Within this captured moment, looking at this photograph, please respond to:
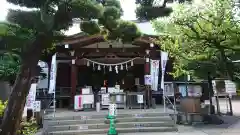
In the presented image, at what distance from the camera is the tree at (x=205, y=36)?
970cm

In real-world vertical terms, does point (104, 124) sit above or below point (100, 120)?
below

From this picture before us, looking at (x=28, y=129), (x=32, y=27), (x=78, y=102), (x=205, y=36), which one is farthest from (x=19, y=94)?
(x=78, y=102)

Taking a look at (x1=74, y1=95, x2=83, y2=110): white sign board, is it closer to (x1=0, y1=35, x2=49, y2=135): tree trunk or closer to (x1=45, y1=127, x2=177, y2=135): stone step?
(x1=45, y1=127, x2=177, y2=135): stone step

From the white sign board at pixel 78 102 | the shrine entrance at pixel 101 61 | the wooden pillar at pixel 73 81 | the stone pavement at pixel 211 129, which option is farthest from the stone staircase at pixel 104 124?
the wooden pillar at pixel 73 81

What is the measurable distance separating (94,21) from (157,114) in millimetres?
6570

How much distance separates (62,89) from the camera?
16703mm

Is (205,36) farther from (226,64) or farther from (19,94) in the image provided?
(19,94)

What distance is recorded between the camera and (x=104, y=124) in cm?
1066

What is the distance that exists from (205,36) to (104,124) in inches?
211

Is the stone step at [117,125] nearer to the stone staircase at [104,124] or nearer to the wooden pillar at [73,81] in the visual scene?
the stone staircase at [104,124]

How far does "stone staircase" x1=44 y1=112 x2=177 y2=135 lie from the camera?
10273mm

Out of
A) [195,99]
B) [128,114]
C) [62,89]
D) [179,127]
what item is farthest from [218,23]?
[62,89]

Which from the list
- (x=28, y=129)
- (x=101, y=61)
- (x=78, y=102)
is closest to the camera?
(x=28, y=129)

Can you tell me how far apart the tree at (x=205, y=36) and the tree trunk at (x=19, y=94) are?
6235 millimetres
